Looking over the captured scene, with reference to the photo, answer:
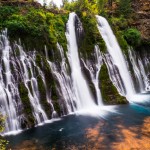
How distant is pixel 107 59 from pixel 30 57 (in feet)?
29.1

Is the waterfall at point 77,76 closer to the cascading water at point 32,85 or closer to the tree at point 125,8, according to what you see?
the cascading water at point 32,85

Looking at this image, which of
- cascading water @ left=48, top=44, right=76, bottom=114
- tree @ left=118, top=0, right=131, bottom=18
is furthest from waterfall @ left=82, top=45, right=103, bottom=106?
tree @ left=118, top=0, right=131, bottom=18

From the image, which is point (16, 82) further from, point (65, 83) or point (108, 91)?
point (108, 91)

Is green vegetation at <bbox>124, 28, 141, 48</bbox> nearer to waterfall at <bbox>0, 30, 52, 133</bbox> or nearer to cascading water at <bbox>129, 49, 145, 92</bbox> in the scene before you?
cascading water at <bbox>129, 49, 145, 92</bbox>

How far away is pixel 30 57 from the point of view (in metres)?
21.2

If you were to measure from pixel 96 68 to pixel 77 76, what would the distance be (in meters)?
2.53

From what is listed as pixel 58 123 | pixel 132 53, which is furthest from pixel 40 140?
pixel 132 53

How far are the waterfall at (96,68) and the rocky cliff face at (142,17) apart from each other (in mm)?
11812

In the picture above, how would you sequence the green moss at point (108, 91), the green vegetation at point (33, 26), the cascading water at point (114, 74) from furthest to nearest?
the cascading water at point (114, 74) < the green moss at point (108, 91) < the green vegetation at point (33, 26)

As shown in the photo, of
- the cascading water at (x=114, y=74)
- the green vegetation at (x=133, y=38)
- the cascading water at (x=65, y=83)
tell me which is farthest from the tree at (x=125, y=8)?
the cascading water at (x=65, y=83)

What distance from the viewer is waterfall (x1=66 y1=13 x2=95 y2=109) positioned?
74.1 feet

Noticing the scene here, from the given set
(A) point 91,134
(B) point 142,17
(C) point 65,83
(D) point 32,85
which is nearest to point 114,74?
(C) point 65,83

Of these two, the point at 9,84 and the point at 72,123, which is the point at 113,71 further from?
the point at 9,84

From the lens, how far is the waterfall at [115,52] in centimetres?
2756
